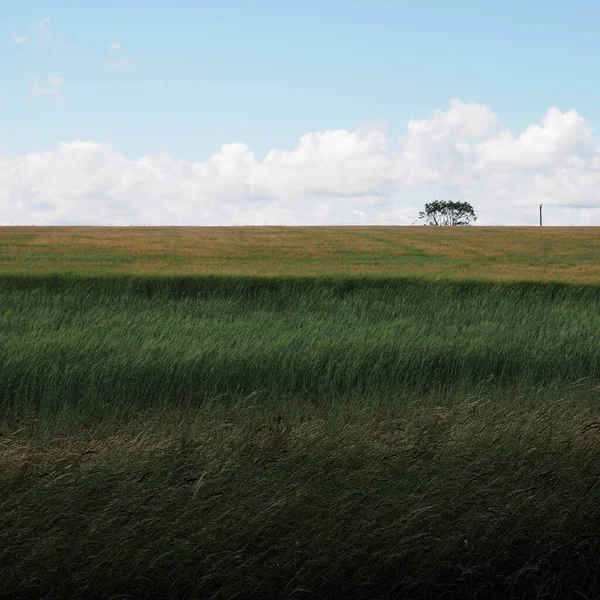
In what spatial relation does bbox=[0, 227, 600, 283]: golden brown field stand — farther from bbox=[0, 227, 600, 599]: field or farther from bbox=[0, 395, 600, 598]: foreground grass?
bbox=[0, 395, 600, 598]: foreground grass

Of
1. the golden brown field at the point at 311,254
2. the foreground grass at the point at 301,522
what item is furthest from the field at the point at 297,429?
the golden brown field at the point at 311,254

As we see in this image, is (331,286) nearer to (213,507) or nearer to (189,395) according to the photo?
(189,395)

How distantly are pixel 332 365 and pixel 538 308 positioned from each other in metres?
6.33

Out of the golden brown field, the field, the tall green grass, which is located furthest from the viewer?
the golden brown field

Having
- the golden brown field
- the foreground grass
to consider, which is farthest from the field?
the golden brown field

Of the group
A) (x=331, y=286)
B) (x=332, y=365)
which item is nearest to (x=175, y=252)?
(x=331, y=286)

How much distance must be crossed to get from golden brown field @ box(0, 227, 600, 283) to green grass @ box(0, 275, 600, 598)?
716 cm

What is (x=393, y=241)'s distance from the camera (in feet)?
90.7

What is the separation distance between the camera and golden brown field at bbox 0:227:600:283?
18594 mm

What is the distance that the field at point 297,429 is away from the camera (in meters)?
4.64

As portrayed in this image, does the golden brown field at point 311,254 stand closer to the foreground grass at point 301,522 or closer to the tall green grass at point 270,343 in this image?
the tall green grass at point 270,343

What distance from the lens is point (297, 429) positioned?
6875mm

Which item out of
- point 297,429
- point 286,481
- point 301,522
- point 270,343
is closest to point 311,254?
point 270,343

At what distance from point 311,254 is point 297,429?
15.9 metres
